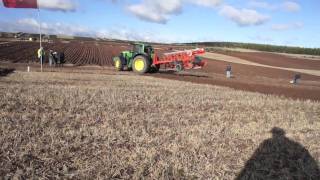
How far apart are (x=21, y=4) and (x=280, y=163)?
53.4 ft

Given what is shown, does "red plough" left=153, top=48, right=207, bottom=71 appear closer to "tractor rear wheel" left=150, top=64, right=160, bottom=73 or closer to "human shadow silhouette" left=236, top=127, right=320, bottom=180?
"tractor rear wheel" left=150, top=64, right=160, bottom=73

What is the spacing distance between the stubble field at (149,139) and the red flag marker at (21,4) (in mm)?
8234

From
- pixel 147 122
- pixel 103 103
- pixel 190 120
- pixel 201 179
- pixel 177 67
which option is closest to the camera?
pixel 201 179

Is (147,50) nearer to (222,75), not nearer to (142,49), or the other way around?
(142,49)

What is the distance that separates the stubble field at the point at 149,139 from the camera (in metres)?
6.03

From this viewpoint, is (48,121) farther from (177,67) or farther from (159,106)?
(177,67)

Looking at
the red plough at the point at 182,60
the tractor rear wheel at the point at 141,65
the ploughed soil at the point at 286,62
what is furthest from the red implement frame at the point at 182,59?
the ploughed soil at the point at 286,62

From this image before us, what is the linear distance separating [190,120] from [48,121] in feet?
10.5

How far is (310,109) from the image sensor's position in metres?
13.4

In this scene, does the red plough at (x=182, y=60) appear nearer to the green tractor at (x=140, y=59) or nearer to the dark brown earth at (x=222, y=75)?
the green tractor at (x=140, y=59)

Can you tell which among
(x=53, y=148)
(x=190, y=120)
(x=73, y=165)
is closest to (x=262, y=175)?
(x=73, y=165)

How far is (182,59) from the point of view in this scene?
82.6ft

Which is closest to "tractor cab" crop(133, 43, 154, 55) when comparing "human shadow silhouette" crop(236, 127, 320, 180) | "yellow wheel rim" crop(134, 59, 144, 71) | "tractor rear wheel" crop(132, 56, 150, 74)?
"tractor rear wheel" crop(132, 56, 150, 74)

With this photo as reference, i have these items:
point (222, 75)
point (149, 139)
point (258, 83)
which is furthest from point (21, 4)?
point (222, 75)
